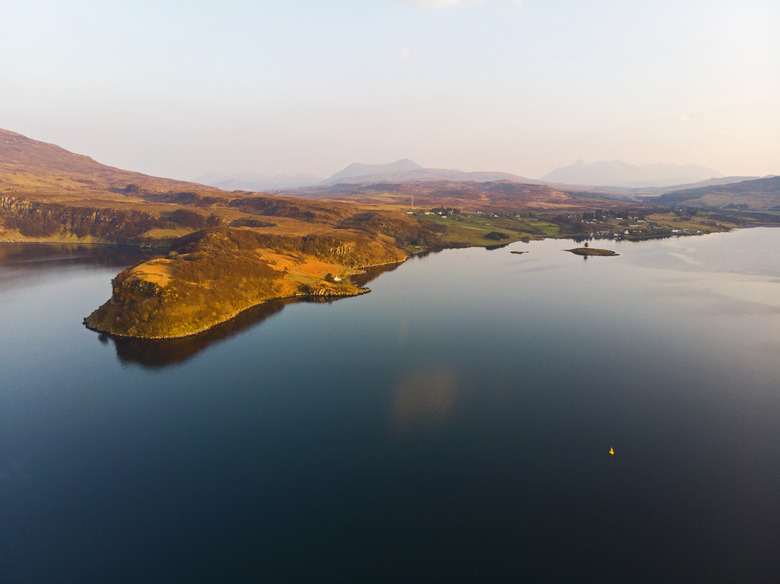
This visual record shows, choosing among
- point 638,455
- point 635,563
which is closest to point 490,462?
point 635,563

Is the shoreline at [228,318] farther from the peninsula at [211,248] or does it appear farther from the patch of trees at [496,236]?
the patch of trees at [496,236]

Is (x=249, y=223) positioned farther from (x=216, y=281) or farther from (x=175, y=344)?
(x=175, y=344)

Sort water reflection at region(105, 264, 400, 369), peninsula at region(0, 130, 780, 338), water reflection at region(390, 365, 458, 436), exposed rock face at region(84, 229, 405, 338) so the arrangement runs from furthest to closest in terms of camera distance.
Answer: peninsula at region(0, 130, 780, 338) → exposed rock face at region(84, 229, 405, 338) → water reflection at region(105, 264, 400, 369) → water reflection at region(390, 365, 458, 436)

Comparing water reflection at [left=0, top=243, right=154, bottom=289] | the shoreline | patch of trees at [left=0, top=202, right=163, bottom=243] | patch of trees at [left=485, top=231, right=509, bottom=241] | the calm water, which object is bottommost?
the calm water

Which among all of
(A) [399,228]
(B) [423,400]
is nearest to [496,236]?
(A) [399,228]

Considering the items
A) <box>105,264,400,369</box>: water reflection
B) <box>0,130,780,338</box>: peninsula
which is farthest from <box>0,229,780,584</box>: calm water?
<box>0,130,780,338</box>: peninsula

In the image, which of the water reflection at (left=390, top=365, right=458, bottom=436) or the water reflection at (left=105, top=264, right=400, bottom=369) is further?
the water reflection at (left=105, top=264, right=400, bottom=369)

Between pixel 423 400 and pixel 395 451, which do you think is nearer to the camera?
pixel 395 451

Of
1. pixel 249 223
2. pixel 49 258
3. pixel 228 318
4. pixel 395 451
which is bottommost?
pixel 395 451

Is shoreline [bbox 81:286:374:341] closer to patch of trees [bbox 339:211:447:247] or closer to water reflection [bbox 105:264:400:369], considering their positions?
water reflection [bbox 105:264:400:369]
